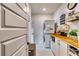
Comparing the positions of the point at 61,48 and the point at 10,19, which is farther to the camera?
the point at 61,48

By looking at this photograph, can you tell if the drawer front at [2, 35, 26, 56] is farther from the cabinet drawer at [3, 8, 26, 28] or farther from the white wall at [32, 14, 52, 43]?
the white wall at [32, 14, 52, 43]

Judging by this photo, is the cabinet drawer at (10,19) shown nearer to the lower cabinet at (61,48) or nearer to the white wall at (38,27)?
the lower cabinet at (61,48)

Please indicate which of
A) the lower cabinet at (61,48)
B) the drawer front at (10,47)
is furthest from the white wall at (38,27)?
the drawer front at (10,47)

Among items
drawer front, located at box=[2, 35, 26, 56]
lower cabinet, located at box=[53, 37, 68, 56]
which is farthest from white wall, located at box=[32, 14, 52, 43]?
drawer front, located at box=[2, 35, 26, 56]

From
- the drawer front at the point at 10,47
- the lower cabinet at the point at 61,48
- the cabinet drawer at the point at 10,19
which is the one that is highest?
the cabinet drawer at the point at 10,19

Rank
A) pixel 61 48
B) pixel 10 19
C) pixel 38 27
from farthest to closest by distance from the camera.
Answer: pixel 38 27
pixel 61 48
pixel 10 19

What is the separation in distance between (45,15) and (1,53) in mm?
8001

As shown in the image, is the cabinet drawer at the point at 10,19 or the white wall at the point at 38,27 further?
the white wall at the point at 38,27

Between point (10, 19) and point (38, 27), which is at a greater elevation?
point (38, 27)

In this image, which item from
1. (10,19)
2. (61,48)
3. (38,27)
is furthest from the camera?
(38,27)

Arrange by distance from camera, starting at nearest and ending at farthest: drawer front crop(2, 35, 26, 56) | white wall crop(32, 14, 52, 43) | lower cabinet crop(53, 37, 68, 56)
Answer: drawer front crop(2, 35, 26, 56) → lower cabinet crop(53, 37, 68, 56) → white wall crop(32, 14, 52, 43)

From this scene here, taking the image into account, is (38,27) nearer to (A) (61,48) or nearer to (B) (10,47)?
(A) (61,48)

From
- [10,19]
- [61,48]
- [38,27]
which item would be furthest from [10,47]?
[38,27]

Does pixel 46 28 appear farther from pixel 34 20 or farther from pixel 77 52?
pixel 77 52
